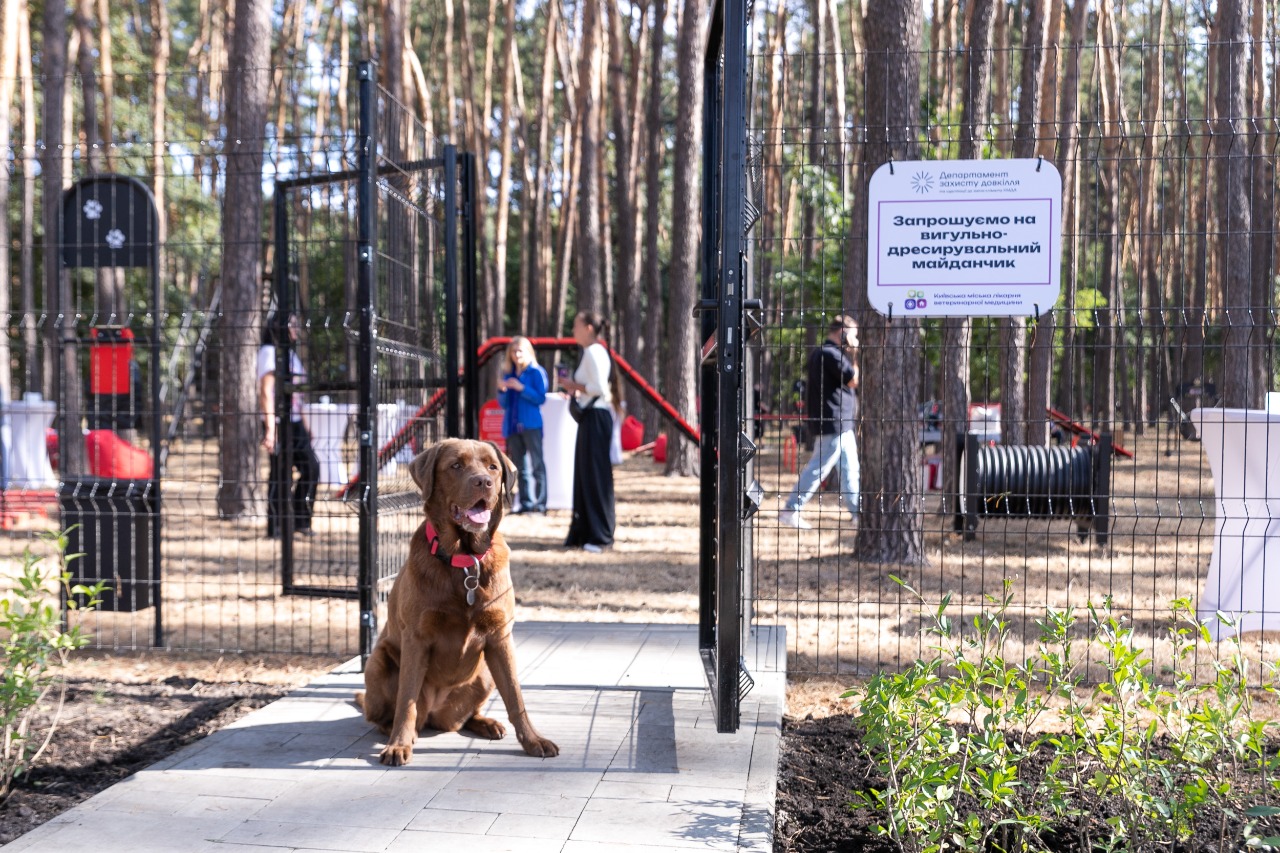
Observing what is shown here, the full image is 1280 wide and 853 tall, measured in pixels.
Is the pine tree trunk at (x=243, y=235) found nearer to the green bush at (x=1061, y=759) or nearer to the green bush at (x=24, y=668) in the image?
the green bush at (x=24, y=668)

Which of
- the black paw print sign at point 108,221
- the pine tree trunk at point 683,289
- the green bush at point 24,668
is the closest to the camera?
the green bush at point 24,668

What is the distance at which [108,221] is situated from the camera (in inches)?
230

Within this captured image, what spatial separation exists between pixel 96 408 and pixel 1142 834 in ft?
17.5

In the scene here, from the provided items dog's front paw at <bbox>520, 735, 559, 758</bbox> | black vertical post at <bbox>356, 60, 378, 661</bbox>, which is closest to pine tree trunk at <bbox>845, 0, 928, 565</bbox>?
black vertical post at <bbox>356, 60, 378, 661</bbox>

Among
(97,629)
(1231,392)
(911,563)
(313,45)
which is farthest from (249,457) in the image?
(313,45)

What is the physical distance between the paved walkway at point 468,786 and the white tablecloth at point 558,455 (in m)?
7.98

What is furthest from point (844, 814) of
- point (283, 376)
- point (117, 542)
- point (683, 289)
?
point (683, 289)

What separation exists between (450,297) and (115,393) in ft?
6.15

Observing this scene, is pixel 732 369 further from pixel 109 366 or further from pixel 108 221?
pixel 109 366

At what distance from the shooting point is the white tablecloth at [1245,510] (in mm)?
5547

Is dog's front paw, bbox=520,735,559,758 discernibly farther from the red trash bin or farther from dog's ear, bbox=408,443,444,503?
the red trash bin

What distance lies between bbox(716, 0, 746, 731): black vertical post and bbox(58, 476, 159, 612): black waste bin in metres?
3.42

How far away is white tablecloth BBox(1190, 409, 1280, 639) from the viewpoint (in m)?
5.55

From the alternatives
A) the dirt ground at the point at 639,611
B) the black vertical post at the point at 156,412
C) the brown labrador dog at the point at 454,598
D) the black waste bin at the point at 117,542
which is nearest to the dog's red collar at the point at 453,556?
the brown labrador dog at the point at 454,598
